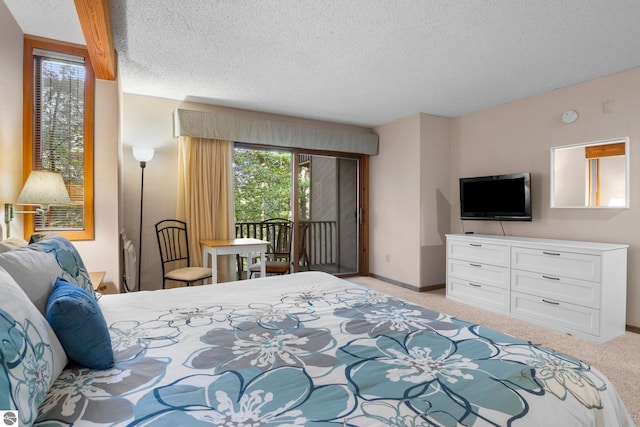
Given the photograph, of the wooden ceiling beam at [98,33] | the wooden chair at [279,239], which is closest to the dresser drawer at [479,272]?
the wooden chair at [279,239]

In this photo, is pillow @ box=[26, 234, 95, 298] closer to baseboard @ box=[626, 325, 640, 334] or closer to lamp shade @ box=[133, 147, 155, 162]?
lamp shade @ box=[133, 147, 155, 162]

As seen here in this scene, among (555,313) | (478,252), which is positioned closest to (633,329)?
(555,313)

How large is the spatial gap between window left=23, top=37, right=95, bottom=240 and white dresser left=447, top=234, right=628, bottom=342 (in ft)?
13.3

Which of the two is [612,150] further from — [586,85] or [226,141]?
[226,141]

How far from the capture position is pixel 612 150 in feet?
11.0

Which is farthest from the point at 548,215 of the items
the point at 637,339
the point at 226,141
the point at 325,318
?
the point at 226,141

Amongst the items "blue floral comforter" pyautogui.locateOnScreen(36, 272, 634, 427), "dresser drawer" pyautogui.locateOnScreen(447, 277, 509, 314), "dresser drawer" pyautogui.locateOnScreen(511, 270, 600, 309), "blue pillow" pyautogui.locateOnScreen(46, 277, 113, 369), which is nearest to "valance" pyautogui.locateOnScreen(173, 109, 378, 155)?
"dresser drawer" pyautogui.locateOnScreen(447, 277, 509, 314)

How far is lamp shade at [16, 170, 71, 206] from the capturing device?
2148 millimetres

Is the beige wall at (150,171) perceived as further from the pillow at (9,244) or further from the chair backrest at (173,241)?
the pillow at (9,244)

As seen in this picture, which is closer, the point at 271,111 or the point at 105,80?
the point at 105,80

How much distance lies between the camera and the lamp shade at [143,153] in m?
3.88

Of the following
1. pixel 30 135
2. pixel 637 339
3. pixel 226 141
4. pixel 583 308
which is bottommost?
pixel 637 339

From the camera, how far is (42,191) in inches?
86.3

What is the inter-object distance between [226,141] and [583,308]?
4.40m
